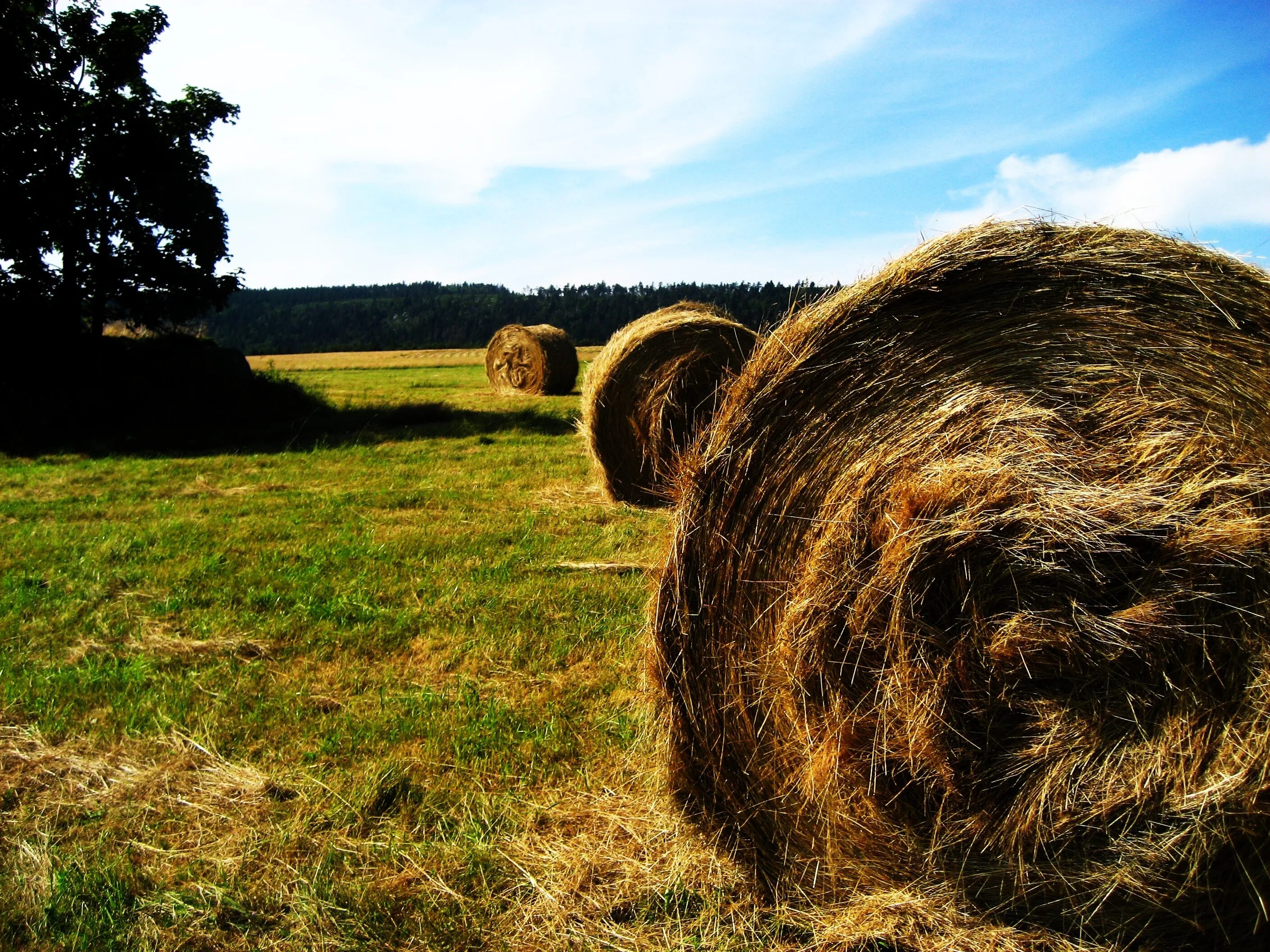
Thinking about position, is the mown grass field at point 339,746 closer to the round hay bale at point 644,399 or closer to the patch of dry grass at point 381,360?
the round hay bale at point 644,399

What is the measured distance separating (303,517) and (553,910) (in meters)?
6.02

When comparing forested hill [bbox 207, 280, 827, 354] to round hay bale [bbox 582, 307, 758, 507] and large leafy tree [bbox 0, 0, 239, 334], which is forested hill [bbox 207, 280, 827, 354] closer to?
large leafy tree [bbox 0, 0, 239, 334]

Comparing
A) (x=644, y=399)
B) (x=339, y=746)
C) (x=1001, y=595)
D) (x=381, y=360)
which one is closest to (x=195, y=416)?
(x=644, y=399)

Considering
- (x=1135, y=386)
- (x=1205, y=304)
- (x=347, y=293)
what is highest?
(x=347, y=293)

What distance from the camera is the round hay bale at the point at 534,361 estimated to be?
19.8 metres

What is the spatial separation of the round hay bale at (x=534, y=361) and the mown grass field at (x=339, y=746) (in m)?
12.4

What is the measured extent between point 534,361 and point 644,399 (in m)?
11.2

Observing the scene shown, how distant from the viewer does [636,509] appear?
28.1 feet

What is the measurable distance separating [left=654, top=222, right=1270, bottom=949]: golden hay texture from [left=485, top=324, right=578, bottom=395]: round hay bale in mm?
17143

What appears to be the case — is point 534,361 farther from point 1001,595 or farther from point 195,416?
point 1001,595

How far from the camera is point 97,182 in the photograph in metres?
14.1

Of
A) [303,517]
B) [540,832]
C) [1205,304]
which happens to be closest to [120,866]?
[540,832]

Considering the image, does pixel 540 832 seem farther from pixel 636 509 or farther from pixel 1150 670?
pixel 636 509

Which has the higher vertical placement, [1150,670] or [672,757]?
[1150,670]
